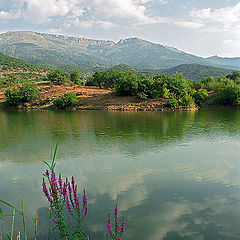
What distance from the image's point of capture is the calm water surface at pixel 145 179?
6.86 m

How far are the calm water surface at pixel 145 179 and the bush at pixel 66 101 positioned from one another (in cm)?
2789

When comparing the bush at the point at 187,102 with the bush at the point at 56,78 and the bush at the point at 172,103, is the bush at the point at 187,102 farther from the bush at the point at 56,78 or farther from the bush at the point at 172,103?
the bush at the point at 56,78

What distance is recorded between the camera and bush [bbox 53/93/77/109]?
47.3 metres

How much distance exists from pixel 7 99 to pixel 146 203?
163ft

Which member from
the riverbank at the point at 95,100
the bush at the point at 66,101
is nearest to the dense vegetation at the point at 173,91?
the riverbank at the point at 95,100

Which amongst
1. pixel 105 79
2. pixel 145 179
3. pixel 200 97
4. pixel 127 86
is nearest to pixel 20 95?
pixel 105 79

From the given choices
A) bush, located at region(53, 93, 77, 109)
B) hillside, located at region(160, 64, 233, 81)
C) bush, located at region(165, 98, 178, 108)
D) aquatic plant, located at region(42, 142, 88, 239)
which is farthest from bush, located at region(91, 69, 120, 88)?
hillside, located at region(160, 64, 233, 81)

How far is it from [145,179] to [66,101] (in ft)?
129

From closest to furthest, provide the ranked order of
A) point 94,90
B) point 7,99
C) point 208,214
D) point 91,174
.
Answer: point 208,214
point 91,174
point 7,99
point 94,90

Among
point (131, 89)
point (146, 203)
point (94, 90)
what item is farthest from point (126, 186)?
point (94, 90)

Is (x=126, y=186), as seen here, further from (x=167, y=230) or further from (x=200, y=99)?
(x=200, y=99)

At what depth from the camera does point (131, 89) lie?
157ft

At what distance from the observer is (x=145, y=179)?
1037cm

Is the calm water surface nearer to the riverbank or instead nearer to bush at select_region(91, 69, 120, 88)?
the riverbank
